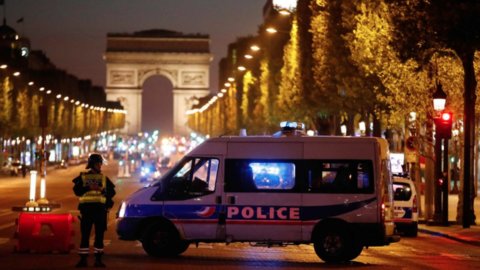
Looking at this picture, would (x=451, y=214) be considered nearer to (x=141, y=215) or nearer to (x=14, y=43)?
(x=141, y=215)

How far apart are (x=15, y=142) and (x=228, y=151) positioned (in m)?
98.7

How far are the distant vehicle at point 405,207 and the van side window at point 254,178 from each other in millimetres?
9141

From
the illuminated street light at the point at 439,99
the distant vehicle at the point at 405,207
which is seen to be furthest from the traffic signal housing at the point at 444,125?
the distant vehicle at the point at 405,207

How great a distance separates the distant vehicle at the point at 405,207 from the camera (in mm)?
31391

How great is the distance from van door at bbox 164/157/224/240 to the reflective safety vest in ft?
7.33

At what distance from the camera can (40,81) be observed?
134m

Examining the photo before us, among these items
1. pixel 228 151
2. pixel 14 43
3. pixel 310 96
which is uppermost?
pixel 14 43

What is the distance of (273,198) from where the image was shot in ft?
Result: 73.7

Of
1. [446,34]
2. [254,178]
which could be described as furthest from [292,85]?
[254,178]

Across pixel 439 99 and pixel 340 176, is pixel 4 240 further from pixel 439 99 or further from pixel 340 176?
pixel 439 99

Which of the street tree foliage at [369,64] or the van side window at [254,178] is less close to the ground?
the street tree foliage at [369,64]

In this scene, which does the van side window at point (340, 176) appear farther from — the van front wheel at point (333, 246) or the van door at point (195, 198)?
the van door at point (195, 198)

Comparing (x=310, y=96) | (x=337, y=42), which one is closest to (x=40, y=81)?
(x=310, y=96)

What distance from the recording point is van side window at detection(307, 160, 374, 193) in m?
22.4
